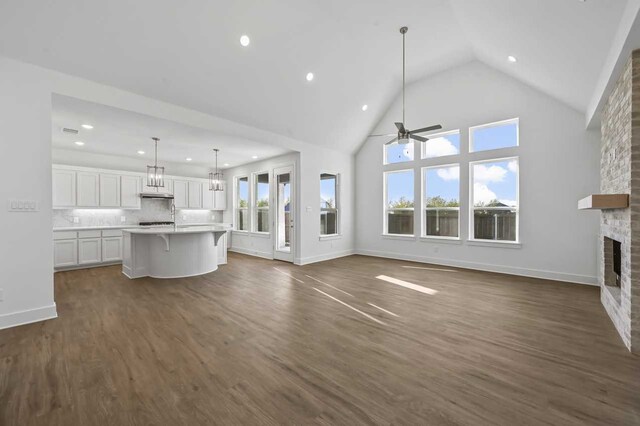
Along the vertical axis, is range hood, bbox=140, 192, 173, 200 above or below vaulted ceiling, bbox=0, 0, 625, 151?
below

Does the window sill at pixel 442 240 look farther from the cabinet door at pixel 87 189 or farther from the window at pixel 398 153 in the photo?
the cabinet door at pixel 87 189

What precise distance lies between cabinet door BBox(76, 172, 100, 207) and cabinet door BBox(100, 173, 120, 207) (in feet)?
0.25

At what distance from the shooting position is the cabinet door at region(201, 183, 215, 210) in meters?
8.57

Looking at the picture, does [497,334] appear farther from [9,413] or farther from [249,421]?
Answer: [9,413]

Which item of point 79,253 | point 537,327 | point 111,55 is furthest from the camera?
point 79,253

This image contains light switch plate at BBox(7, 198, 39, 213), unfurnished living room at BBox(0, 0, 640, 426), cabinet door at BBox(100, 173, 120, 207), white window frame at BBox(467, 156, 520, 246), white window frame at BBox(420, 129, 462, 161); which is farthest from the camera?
cabinet door at BBox(100, 173, 120, 207)

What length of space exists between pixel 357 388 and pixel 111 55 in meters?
4.40

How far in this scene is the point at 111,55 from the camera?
333cm

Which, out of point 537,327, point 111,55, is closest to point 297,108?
point 111,55

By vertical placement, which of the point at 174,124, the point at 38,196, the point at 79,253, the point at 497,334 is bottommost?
the point at 497,334

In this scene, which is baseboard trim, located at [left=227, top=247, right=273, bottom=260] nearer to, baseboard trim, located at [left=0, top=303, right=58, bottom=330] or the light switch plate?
baseboard trim, located at [left=0, top=303, right=58, bottom=330]

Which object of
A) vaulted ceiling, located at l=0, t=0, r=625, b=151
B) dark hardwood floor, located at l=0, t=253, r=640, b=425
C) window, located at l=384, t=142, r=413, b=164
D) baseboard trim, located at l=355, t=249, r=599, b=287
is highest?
vaulted ceiling, located at l=0, t=0, r=625, b=151

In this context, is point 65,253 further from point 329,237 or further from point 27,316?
point 329,237

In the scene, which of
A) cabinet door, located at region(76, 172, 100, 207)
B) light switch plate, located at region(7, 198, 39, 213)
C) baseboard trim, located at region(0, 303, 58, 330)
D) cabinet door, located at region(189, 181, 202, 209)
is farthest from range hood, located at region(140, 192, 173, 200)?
baseboard trim, located at region(0, 303, 58, 330)
